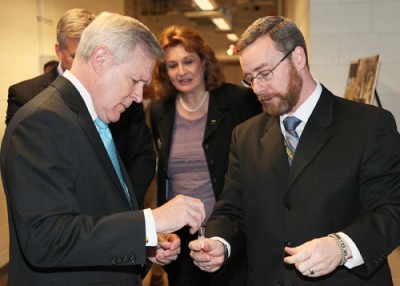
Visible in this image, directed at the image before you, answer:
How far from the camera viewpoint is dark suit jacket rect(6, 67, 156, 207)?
9.06ft

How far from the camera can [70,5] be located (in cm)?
593

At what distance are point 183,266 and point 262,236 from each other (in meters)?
1.10

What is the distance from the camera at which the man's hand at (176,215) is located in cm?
146

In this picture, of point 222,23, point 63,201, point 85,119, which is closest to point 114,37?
point 85,119

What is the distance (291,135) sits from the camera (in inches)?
76.8

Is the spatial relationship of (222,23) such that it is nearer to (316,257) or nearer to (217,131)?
(217,131)

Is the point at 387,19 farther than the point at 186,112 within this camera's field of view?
Yes

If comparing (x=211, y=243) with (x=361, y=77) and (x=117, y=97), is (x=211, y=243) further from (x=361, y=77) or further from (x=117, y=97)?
(x=361, y=77)

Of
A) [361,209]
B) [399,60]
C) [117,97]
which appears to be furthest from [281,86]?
[399,60]

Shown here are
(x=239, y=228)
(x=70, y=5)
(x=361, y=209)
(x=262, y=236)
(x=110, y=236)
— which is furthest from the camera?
(x=70, y=5)

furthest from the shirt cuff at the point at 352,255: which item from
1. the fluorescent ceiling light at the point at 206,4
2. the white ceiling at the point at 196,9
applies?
the white ceiling at the point at 196,9

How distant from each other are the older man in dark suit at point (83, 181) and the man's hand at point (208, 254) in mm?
227

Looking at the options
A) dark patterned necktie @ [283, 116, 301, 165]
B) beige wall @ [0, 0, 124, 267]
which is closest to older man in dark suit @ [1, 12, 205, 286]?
dark patterned necktie @ [283, 116, 301, 165]

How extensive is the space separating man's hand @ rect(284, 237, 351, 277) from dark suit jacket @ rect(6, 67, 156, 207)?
4.58 feet
